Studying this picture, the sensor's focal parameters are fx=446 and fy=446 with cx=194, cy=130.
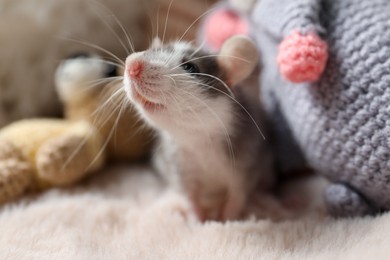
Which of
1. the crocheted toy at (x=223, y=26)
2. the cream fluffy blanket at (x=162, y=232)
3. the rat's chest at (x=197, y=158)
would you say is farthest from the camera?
the crocheted toy at (x=223, y=26)

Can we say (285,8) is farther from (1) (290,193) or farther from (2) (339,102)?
(1) (290,193)

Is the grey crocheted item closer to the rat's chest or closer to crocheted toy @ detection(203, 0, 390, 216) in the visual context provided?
crocheted toy @ detection(203, 0, 390, 216)

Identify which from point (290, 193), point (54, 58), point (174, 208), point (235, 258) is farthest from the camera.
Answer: point (54, 58)

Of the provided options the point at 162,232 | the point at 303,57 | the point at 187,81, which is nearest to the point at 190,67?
the point at 187,81

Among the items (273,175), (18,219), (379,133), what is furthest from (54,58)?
(379,133)

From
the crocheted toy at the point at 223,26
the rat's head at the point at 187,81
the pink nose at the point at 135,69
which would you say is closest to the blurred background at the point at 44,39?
the crocheted toy at the point at 223,26

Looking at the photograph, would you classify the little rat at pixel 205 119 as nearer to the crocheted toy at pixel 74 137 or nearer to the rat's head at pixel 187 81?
the rat's head at pixel 187 81

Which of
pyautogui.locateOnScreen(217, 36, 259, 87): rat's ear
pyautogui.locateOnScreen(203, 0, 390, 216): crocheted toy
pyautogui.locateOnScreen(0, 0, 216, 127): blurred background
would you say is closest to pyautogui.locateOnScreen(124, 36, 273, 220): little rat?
pyautogui.locateOnScreen(217, 36, 259, 87): rat's ear
